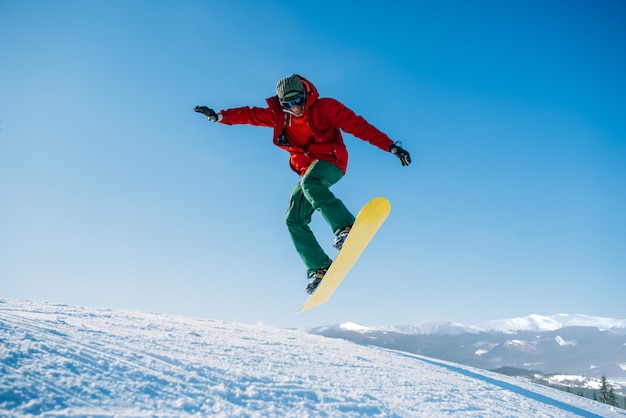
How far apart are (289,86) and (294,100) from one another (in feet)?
0.67

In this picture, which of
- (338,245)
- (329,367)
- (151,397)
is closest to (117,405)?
(151,397)

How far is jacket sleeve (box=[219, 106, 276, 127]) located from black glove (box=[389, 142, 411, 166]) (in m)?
1.95

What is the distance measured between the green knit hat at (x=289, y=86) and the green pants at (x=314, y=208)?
1047mm

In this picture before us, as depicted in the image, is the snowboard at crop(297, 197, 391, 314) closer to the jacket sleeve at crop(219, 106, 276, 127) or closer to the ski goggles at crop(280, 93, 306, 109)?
the ski goggles at crop(280, 93, 306, 109)

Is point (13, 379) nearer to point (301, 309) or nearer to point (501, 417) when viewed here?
point (501, 417)

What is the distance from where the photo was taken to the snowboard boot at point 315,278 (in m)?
5.80

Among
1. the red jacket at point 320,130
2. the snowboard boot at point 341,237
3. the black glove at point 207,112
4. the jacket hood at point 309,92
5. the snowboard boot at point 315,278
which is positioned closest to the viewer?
the snowboard boot at point 341,237

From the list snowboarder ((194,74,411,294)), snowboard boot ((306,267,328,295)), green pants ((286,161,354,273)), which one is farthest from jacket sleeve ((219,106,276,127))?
snowboard boot ((306,267,328,295))

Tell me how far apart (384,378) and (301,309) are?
309cm

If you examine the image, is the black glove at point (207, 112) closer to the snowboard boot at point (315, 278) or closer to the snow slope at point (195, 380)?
the snowboard boot at point (315, 278)

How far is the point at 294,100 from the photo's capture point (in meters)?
5.42

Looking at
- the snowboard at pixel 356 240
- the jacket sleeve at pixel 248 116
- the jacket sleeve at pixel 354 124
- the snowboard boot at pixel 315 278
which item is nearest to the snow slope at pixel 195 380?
the snowboard at pixel 356 240

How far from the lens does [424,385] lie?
134 inches

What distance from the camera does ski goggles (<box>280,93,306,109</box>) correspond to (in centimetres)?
540
